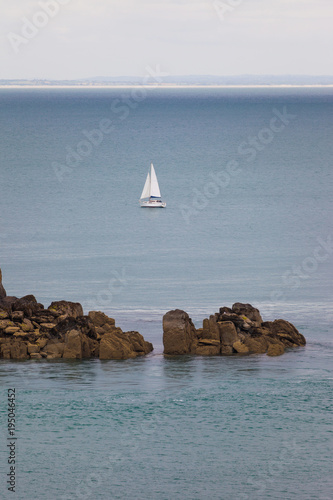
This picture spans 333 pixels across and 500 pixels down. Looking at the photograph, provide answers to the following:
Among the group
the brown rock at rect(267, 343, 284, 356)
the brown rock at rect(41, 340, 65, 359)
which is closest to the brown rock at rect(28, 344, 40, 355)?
the brown rock at rect(41, 340, 65, 359)

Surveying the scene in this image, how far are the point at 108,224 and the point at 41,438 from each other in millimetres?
62831

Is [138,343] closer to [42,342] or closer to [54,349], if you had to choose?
[54,349]

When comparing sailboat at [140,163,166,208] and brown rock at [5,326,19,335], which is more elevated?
sailboat at [140,163,166,208]

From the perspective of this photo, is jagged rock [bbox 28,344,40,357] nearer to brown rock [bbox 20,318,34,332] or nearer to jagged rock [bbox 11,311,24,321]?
brown rock [bbox 20,318,34,332]

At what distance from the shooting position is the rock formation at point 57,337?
166 feet

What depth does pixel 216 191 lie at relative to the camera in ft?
431

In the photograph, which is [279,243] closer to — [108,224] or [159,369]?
[108,224]

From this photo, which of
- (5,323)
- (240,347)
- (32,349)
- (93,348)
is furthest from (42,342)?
(240,347)

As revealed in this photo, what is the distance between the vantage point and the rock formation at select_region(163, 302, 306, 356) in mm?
50656

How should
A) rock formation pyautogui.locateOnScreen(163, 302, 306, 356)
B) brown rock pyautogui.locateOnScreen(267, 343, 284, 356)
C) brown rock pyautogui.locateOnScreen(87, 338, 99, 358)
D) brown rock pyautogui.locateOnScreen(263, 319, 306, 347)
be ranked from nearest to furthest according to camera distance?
rock formation pyautogui.locateOnScreen(163, 302, 306, 356), brown rock pyautogui.locateOnScreen(87, 338, 99, 358), brown rock pyautogui.locateOnScreen(267, 343, 284, 356), brown rock pyautogui.locateOnScreen(263, 319, 306, 347)

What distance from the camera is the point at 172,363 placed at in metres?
49.8

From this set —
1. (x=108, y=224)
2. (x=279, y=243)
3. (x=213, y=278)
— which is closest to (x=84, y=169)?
(x=108, y=224)

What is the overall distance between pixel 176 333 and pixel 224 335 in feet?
8.40

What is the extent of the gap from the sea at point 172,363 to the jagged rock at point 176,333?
72cm
